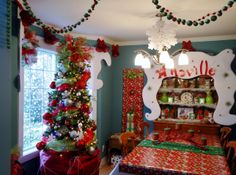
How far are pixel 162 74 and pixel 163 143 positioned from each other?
1572 mm

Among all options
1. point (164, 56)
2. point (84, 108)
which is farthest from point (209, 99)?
point (84, 108)

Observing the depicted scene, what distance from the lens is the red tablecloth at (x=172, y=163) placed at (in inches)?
79.0

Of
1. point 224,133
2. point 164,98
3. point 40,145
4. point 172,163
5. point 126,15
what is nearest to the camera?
point 172,163

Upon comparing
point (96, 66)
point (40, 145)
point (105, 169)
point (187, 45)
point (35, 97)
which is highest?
point (187, 45)

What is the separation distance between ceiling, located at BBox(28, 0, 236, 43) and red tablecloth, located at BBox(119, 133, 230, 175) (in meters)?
1.65

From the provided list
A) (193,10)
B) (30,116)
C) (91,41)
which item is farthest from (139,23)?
(30,116)

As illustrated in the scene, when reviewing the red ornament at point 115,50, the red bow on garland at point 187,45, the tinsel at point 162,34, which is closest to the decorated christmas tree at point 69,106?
the tinsel at point 162,34

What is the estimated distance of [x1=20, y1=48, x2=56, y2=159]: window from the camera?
9.65 ft

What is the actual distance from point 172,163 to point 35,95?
6.83ft

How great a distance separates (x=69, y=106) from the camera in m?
2.88

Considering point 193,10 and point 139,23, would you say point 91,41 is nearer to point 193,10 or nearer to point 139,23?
point 139,23

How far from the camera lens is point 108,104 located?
4.42m

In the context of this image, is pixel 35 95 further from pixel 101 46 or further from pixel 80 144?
pixel 101 46

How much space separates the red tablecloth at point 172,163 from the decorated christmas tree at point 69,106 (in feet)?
2.91
